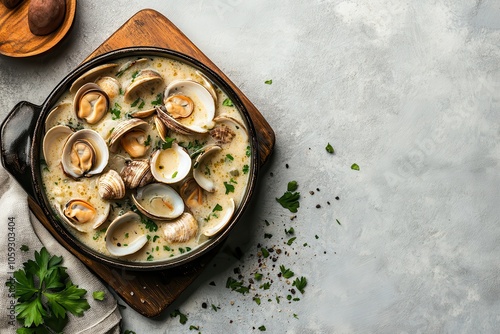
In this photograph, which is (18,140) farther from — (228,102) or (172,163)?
(228,102)

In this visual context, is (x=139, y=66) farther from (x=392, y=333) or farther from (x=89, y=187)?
(x=392, y=333)

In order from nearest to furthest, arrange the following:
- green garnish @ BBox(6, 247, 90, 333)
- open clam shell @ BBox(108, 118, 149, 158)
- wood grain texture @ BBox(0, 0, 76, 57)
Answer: open clam shell @ BBox(108, 118, 149, 158)
green garnish @ BBox(6, 247, 90, 333)
wood grain texture @ BBox(0, 0, 76, 57)

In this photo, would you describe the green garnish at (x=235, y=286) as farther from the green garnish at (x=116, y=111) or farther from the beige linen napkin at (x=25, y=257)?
the green garnish at (x=116, y=111)

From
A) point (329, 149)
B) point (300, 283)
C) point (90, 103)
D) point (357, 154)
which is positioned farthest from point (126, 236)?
point (357, 154)

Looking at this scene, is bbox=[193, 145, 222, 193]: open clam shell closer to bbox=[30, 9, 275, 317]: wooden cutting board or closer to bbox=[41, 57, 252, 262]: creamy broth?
bbox=[41, 57, 252, 262]: creamy broth

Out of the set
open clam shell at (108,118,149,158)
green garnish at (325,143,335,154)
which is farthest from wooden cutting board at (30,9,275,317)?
open clam shell at (108,118,149,158)

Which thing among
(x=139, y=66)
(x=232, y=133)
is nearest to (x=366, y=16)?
(x=232, y=133)
